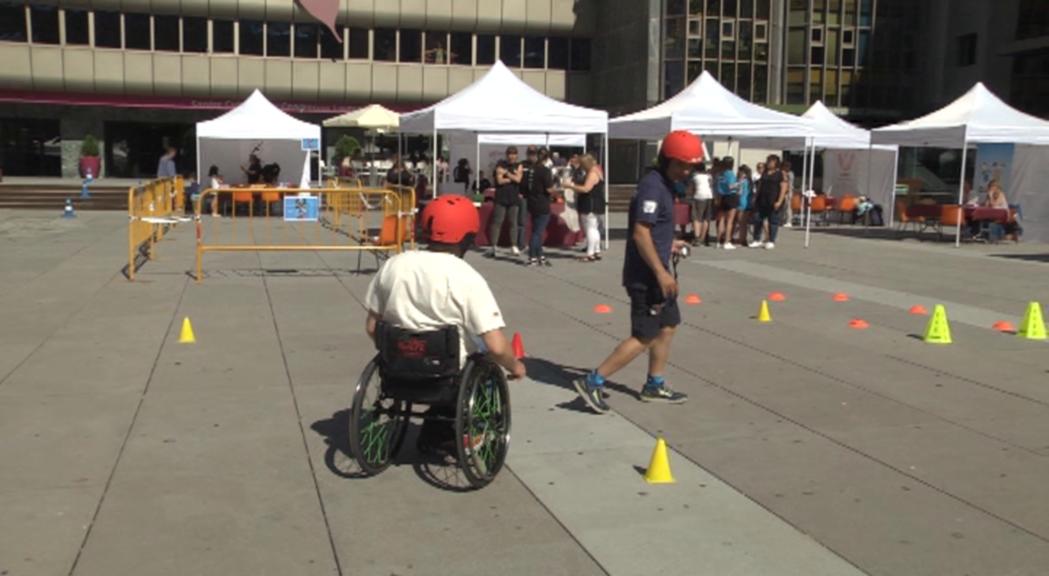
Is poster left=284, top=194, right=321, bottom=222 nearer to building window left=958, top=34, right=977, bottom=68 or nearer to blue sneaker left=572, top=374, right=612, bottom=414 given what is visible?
blue sneaker left=572, top=374, right=612, bottom=414

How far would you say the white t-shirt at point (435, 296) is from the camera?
182 inches

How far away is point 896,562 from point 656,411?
2471 millimetres

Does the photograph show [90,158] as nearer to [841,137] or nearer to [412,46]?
[412,46]

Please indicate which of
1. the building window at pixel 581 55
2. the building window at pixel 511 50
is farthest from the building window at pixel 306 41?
the building window at pixel 581 55

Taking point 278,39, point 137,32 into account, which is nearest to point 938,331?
point 278,39

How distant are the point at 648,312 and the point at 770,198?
40.9ft

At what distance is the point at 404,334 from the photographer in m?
4.65

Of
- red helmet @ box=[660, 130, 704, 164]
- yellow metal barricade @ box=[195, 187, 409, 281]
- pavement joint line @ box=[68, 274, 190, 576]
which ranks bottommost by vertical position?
pavement joint line @ box=[68, 274, 190, 576]

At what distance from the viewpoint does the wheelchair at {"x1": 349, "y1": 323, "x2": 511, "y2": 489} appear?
4648 mm

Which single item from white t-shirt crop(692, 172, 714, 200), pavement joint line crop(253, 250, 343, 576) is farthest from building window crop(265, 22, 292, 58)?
pavement joint line crop(253, 250, 343, 576)

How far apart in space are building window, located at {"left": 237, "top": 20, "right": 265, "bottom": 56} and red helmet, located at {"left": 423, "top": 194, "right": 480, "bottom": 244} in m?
41.9

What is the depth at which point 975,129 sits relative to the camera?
1912cm

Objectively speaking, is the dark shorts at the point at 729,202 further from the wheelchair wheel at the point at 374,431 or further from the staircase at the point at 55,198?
the staircase at the point at 55,198

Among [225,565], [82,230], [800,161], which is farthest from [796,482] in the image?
[800,161]
